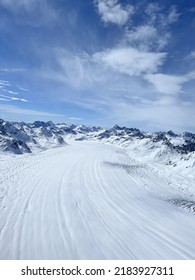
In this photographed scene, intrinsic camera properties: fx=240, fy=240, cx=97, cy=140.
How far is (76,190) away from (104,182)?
4.15 m

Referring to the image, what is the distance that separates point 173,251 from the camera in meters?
9.50

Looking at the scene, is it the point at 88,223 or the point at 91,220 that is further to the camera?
the point at 91,220

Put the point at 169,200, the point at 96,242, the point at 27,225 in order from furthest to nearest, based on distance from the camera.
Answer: the point at 169,200, the point at 27,225, the point at 96,242

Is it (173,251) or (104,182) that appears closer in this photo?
(173,251)

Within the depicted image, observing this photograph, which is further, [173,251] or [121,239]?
[121,239]

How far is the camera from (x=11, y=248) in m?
8.72

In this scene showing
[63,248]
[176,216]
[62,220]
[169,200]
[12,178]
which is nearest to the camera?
[63,248]
